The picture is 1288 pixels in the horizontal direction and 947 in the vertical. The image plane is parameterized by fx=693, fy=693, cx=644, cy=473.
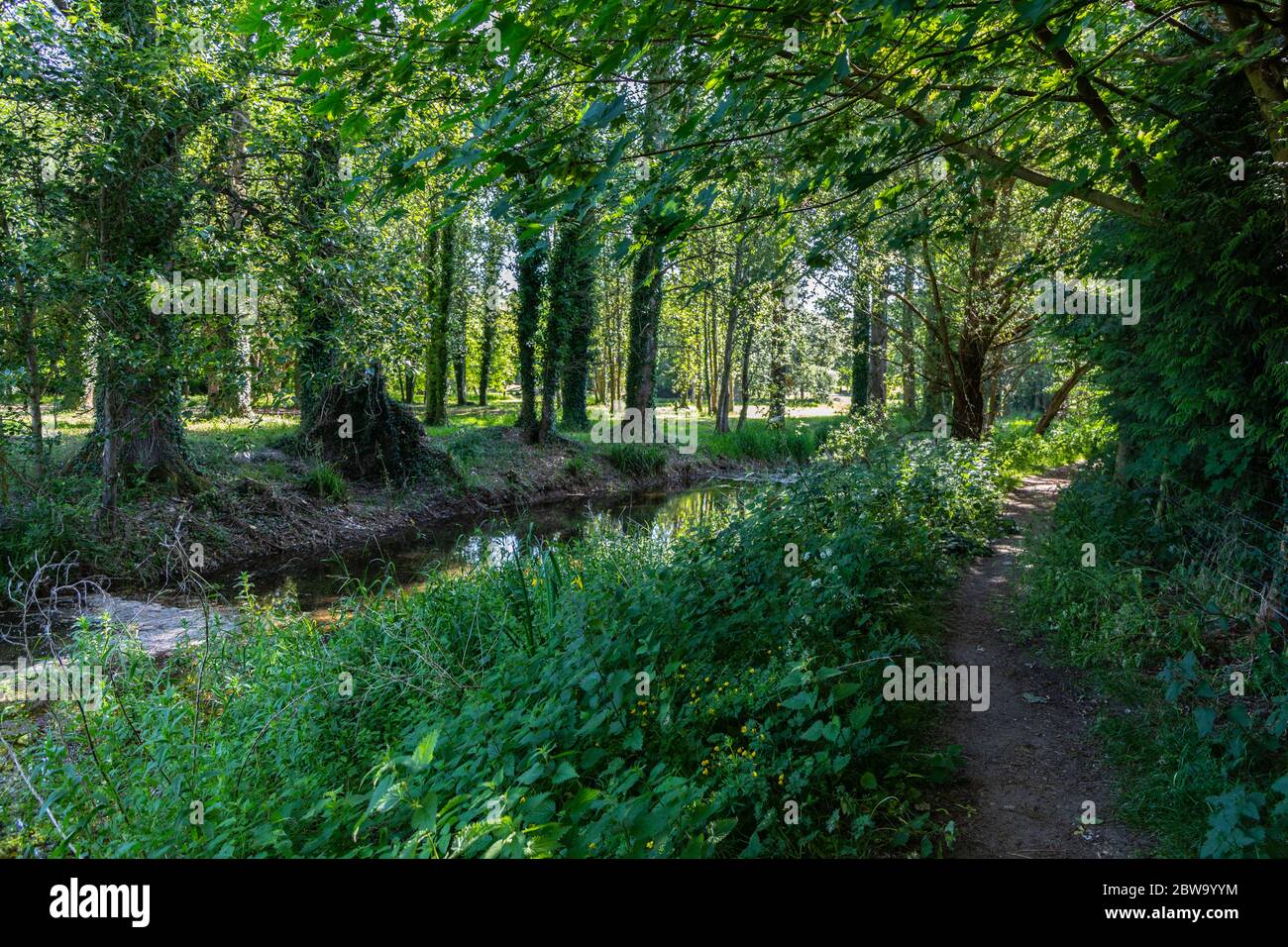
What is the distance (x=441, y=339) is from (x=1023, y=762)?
2230 centimetres

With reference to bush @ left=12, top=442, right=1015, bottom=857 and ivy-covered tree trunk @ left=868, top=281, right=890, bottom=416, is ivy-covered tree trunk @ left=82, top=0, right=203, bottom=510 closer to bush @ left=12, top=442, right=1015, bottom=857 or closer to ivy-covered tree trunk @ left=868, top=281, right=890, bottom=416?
bush @ left=12, top=442, right=1015, bottom=857

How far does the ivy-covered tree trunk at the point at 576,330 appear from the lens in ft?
64.7

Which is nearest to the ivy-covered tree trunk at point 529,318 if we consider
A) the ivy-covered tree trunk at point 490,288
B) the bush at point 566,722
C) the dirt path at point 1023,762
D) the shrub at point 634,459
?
the ivy-covered tree trunk at point 490,288

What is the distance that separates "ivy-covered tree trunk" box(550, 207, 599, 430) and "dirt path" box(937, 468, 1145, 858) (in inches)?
566

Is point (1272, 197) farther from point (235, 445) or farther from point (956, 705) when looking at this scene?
point (235, 445)

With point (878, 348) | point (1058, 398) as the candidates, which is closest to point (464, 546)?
point (878, 348)

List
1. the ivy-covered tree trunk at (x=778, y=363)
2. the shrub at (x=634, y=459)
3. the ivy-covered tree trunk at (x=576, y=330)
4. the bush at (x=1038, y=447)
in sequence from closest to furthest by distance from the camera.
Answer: the bush at (x=1038, y=447) → the ivy-covered tree trunk at (x=576, y=330) → the shrub at (x=634, y=459) → the ivy-covered tree trunk at (x=778, y=363)

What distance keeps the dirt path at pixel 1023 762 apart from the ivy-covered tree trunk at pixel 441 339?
2033 centimetres

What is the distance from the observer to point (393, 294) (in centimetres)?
1077

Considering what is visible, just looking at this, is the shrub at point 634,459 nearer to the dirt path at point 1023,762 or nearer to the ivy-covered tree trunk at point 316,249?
the ivy-covered tree trunk at point 316,249

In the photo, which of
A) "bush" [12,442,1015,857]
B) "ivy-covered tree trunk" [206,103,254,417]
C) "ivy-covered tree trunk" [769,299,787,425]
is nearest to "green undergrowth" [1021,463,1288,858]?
"bush" [12,442,1015,857]
